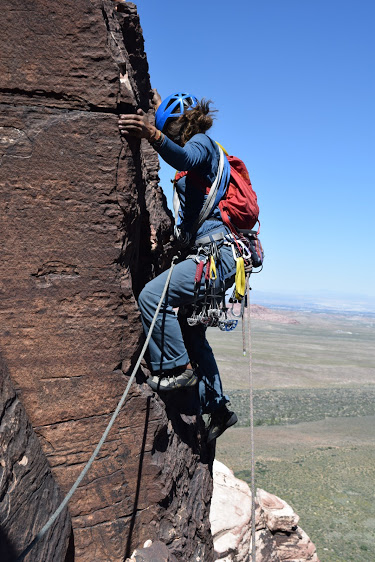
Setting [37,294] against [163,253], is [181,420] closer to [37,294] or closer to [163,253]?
[163,253]

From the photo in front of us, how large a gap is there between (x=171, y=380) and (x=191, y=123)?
96.1 inches

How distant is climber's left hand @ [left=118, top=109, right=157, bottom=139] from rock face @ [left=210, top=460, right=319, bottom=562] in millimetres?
5771

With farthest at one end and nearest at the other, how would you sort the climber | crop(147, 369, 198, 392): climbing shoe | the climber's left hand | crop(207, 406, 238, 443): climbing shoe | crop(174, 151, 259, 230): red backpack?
1. crop(207, 406, 238, 443): climbing shoe
2. crop(174, 151, 259, 230): red backpack
3. crop(147, 369, 198, 392): climbing shoe
4. the climber
5. the climber's left hand

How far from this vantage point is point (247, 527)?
24.3 feet

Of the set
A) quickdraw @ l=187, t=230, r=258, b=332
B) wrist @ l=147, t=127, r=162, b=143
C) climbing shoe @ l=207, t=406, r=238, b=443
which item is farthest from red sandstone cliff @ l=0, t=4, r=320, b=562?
climbing shoe @ l=207, t=406, r=238, b=443

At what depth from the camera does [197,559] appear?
479 cm

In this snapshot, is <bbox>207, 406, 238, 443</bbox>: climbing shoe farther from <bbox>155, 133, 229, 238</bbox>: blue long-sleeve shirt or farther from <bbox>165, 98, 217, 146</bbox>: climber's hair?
<bbox>165, 98, 217, 146</bbox>: climber's hair

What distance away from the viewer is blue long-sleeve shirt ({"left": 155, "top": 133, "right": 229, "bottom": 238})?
13.4 feet

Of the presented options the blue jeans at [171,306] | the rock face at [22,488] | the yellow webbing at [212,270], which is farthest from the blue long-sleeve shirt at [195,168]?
the rock face at [22,488]

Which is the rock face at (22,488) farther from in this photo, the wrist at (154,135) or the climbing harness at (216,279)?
the wrist at (154,135)

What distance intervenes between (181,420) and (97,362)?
1672 millimetres

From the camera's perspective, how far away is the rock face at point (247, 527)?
705cm

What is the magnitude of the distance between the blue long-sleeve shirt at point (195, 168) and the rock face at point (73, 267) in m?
0.35

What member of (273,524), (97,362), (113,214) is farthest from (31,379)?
(273,524)
